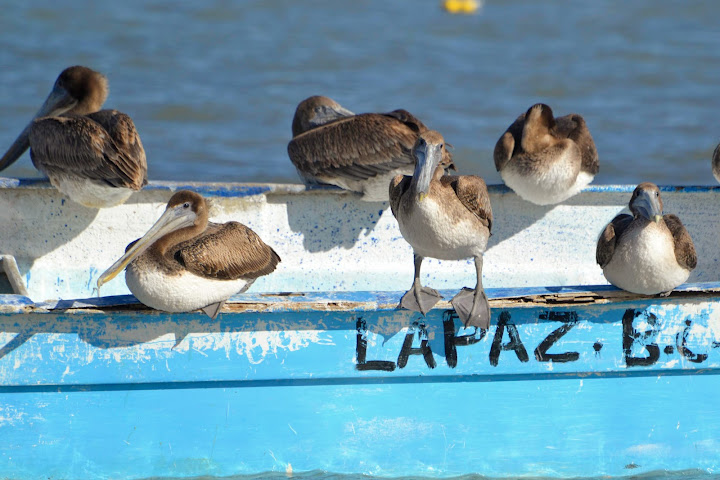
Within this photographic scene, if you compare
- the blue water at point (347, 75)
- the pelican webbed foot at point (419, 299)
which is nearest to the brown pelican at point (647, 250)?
the pelican webbed foot at point (419, 299)

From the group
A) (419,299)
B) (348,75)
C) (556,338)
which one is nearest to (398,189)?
(419,299)

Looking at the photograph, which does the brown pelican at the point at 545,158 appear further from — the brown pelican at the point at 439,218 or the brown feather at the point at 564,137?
the brown pelican at the point at 439,218

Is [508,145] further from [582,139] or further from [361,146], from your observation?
[361,146]

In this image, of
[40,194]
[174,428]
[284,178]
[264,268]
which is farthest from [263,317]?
[284,178]

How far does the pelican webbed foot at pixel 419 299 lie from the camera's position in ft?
12.2

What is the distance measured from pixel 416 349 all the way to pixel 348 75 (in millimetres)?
10068

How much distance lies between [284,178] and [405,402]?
6371 mm

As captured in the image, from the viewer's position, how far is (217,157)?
1054cm

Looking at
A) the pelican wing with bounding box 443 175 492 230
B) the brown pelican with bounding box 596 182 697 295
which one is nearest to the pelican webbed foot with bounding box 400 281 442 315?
the pelican wing with bounding box 443 175 492 230

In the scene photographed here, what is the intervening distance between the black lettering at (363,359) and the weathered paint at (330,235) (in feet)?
5.25

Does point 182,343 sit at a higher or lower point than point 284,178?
lower

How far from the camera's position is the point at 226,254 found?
377 centimetres

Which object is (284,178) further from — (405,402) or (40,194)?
(405,402)

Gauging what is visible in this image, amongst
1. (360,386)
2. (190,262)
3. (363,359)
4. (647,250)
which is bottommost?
(360,386)
